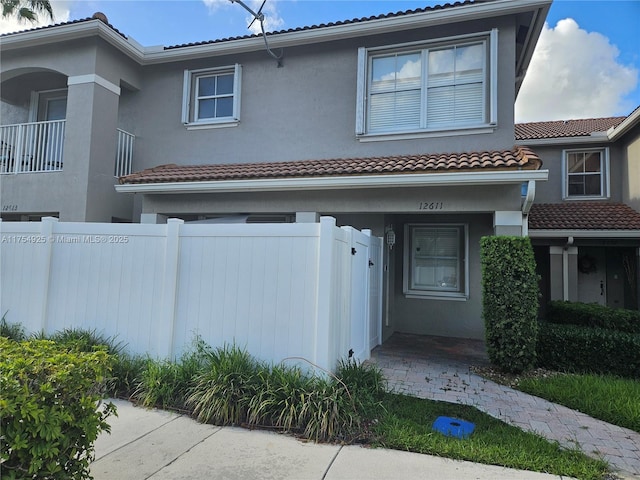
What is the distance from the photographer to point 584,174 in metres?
14.5

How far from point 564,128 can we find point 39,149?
58.5 ft

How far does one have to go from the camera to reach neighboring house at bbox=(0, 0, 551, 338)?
8.53m

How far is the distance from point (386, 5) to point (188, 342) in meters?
8.82

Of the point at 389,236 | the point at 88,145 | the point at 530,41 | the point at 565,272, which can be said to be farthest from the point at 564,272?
the point at 88,145

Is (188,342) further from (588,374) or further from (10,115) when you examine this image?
(10,115)

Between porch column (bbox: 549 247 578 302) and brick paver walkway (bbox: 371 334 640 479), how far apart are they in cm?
558

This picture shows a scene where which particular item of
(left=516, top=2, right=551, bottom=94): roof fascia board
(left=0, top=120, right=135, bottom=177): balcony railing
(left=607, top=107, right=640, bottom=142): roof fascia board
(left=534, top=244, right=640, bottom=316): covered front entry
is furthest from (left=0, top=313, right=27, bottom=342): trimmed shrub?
(left=607, top=107, right=640, bottom=142): roof fascia board

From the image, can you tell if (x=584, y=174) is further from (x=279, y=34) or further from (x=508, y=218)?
(x=279, y=34)

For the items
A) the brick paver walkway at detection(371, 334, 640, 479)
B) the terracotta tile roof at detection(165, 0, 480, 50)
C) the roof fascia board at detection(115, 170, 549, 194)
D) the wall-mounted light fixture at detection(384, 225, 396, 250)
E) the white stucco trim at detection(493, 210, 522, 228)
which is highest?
the terracotta tile roof at detection(165, 0, 480, 50)

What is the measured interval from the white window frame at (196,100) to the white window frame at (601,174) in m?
11.6

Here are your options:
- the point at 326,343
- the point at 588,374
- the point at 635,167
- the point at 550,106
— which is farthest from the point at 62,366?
the point at 550,106

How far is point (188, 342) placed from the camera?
19.5 ft

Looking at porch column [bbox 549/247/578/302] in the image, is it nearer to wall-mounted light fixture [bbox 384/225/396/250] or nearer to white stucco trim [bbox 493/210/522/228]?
wall-mounted light fixture [bbox 384/225/396/250]

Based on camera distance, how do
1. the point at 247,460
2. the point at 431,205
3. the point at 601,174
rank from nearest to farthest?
the point at 247,460 → the point at 431,205 → the point at 601,174
